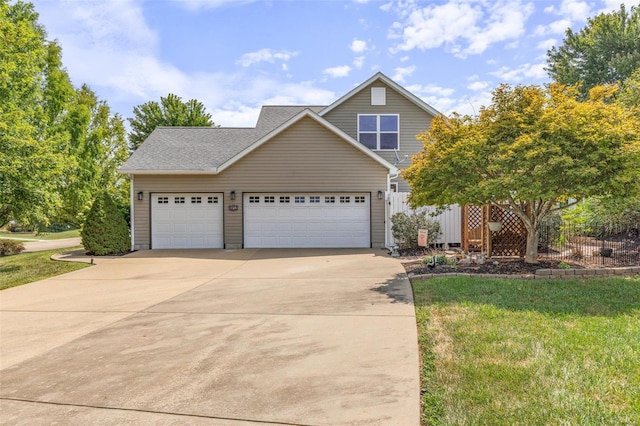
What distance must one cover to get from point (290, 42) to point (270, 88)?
30.6 feet

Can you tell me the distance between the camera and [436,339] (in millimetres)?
4391

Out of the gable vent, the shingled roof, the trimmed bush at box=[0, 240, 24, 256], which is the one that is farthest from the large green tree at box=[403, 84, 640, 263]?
the trimmed bush at box=[0, 240, 24, 256]

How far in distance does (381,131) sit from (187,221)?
9.28 metres

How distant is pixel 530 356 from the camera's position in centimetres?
381

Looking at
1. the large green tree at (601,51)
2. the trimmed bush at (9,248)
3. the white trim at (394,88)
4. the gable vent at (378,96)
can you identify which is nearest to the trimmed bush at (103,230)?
the trimmed bush at (9,248)

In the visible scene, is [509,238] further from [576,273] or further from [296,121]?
[296,121]

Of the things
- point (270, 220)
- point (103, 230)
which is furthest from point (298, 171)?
point (103, 230)

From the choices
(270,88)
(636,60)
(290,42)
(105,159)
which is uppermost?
(636,60)

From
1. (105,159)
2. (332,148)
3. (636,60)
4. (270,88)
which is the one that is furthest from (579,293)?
(636,60)

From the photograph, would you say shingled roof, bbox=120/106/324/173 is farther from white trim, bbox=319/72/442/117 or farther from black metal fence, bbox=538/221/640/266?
black metal fence, bbox=538/221/640/266

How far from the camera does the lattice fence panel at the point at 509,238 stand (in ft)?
33.8

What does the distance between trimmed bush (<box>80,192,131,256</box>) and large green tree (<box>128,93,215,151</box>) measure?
Result: 2289 centimetres

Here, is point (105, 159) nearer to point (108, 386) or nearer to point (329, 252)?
point (329, 252)

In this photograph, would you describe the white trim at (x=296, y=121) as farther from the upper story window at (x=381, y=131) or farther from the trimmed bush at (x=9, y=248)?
the trimmed bush at (x=9, y=248)
